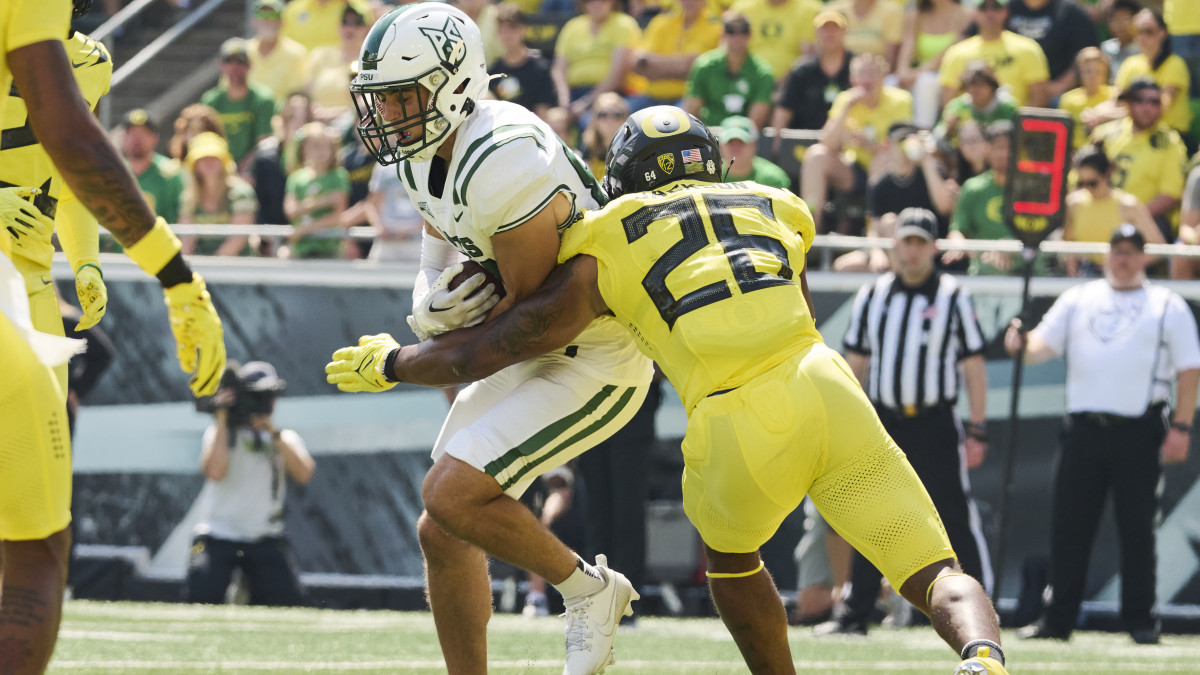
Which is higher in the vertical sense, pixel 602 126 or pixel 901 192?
pixel 602 126

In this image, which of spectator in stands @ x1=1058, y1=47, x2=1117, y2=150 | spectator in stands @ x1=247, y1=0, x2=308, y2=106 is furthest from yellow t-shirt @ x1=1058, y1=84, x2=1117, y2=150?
spectator in stands @ x1=247, y1=0, x2=308, y2=106

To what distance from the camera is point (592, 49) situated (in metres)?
11.2

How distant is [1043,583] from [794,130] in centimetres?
333

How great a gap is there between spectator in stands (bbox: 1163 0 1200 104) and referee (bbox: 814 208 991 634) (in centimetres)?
294

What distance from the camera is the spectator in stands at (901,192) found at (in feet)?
29.7

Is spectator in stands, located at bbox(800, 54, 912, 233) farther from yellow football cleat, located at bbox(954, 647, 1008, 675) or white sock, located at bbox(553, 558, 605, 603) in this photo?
yellow football cleat, located at bbox(954, 647, 1008, 675)

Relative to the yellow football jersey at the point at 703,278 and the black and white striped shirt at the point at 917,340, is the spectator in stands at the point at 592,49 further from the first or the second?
the yellow football jersey at the point at 703,278

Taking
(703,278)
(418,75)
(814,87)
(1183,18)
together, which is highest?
(418,75)

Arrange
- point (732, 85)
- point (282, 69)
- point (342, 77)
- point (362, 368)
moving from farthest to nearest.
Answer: point (282, 69)
point (342, 77)
point (732, 85)
point (362, 368)

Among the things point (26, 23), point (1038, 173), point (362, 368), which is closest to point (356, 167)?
point (1038, 173)

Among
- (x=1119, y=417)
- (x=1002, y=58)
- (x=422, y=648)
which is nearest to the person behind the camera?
(x=422, y=648)

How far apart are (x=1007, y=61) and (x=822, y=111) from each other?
1.21 meters

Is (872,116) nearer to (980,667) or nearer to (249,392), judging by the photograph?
(249,392)

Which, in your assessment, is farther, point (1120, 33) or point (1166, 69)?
point (1120, 33)
